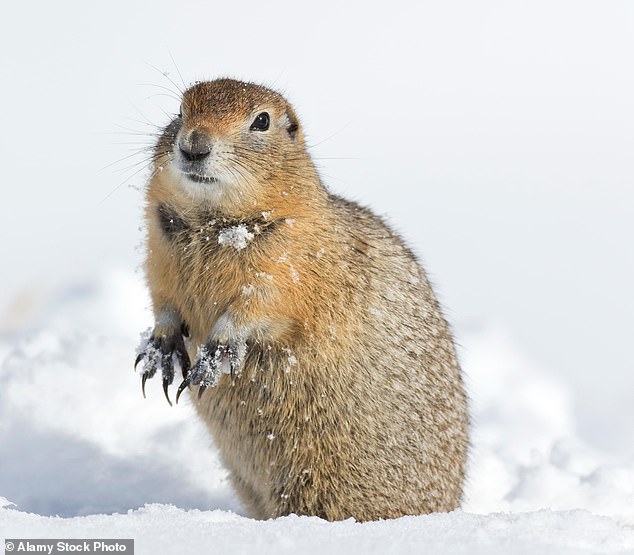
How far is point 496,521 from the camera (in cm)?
487

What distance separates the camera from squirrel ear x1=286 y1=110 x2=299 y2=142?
698 centimetres

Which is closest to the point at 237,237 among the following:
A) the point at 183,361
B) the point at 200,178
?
the point at 200,178

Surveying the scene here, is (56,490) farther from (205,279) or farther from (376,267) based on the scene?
(376,267)

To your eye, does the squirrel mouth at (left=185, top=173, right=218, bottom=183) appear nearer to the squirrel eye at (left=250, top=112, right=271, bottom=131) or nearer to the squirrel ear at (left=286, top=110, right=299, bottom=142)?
the squirrel eye at (left=250, top=112, right=271, bottom=131)

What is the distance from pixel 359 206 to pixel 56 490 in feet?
11.6

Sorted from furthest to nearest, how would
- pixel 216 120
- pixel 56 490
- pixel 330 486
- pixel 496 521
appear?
1. pixel 56 490
2. pixel 330 486
3. pixel 216 120
4. pixel 496 521

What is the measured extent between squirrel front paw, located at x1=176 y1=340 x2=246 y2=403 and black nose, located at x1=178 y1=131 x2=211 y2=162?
1195 mm

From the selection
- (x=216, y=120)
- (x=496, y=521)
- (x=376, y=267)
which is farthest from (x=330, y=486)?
(x=216, y=120)

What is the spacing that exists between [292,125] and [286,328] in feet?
4.92

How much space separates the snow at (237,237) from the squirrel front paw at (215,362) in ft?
2.12

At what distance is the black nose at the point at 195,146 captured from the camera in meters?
6.07

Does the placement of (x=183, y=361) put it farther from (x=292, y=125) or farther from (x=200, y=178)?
(x=292, y=125)

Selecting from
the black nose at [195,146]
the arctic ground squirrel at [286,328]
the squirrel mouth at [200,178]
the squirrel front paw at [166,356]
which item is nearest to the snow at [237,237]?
the arctic ground squirrel at [286,328]

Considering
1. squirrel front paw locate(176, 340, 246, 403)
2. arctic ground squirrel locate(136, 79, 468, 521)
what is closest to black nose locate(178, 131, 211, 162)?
arctic ground squirrel locate(136, 79, 468, 521)
